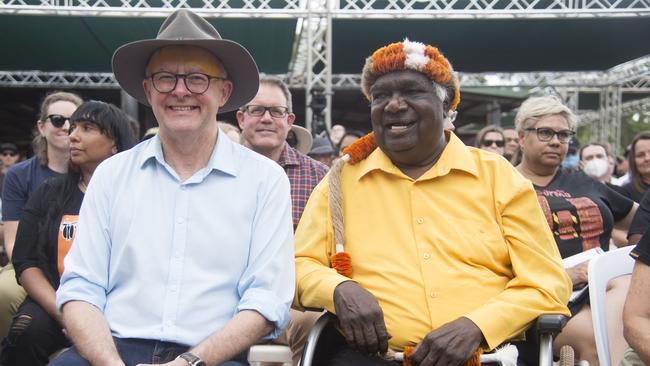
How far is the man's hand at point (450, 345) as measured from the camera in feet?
7.43

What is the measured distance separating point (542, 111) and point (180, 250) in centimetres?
245

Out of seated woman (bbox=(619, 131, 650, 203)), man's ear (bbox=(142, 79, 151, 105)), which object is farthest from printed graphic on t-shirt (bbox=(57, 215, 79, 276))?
seated woman (bbox=(619, 131, 650, 203))

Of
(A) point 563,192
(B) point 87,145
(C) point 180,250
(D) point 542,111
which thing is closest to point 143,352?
(C) point 180,250

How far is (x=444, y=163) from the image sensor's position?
103 inches

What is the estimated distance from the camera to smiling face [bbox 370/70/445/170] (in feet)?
8.45

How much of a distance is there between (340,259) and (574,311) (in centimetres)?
148

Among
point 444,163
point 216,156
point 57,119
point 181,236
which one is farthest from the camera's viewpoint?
point 57,119

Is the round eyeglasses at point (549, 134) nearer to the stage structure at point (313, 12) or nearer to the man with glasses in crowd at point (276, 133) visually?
the man with glasses in crowd at point (276, 133)

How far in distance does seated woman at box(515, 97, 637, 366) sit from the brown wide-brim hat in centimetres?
188

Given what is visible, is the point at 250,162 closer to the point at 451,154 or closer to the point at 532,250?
the point at 451,154

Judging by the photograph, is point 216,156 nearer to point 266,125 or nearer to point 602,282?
point 266,125

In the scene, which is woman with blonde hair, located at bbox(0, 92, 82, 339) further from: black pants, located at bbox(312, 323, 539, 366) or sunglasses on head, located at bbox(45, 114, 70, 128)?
black pants, located at bbox(312, 323, 539, 366)

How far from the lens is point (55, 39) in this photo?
9961 mm

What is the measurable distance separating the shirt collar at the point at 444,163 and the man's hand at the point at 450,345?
0.60 meters
